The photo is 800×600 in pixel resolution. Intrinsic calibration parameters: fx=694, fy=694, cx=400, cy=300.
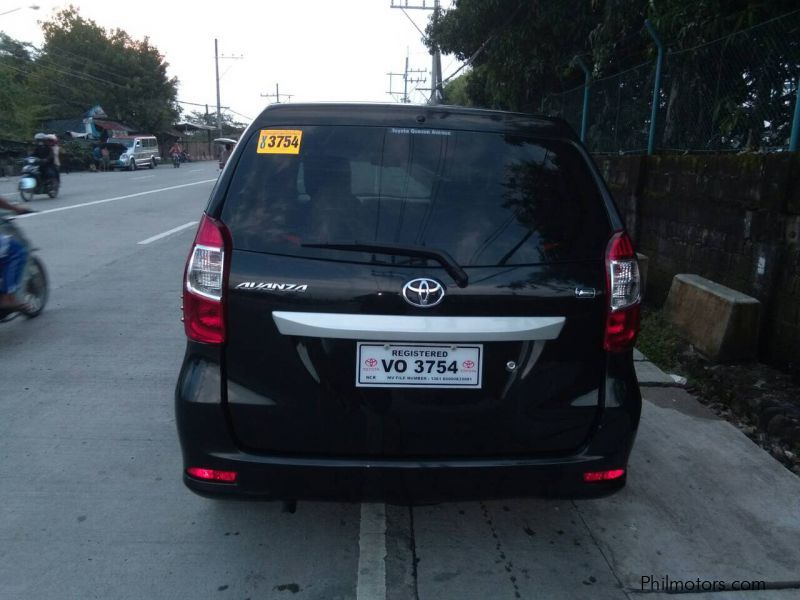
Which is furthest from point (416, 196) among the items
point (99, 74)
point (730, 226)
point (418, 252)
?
point (99, 74)

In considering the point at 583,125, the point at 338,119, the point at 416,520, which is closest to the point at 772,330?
the point at 416,520

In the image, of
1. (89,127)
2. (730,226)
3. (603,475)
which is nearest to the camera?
(603,475)

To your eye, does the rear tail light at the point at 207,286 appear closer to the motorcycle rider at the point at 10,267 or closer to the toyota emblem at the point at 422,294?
the toyota emblem at the point at 422,294

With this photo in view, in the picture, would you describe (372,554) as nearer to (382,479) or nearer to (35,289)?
(382,479)

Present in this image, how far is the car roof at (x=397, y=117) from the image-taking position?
268cm

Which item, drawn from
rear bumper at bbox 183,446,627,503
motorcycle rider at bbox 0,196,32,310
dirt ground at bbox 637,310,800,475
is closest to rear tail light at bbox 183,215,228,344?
rear bumper at bbox 183,446,627,503

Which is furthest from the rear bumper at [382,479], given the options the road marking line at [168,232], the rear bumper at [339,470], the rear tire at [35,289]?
the road marking line at [168,232]

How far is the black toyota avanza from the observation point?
8.02 feet

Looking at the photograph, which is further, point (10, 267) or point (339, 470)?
point (10, 267)

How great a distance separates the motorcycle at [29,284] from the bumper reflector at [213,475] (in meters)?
4.08

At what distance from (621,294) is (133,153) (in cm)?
4211

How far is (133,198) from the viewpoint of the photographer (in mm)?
18188

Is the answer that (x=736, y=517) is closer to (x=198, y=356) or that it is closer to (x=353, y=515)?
(x=353, y=515)

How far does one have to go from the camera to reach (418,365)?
246cm
